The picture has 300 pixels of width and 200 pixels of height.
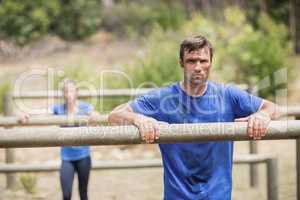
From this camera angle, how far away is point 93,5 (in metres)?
18.2

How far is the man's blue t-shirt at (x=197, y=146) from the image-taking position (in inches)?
98.5

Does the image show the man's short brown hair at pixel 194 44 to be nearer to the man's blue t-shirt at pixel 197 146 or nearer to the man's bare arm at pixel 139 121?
the man's blue t-shirt at pixel 197 146

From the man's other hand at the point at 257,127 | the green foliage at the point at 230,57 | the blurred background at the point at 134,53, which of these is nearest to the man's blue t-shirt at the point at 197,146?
the man's other hand at the point at 257,127

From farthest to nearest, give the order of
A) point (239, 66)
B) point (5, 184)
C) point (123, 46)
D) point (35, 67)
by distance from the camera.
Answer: point (123, 46) → point (35, 67) → point (239, 66) → point (5, 184)

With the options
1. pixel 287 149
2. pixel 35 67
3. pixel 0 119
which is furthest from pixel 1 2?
pixel 0 119

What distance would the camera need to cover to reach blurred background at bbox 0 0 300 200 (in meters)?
6.32

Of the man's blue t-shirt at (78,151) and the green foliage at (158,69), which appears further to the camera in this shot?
the green foliage at (158,69)

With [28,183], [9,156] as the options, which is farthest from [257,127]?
[9,156]

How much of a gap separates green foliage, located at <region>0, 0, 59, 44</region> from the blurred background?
31 mm

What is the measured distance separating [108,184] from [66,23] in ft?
41.3

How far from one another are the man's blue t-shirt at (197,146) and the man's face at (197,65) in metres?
0.08

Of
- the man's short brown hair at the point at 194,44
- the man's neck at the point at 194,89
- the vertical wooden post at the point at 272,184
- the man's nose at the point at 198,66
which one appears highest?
the man's short brown hair at the point at 194,44

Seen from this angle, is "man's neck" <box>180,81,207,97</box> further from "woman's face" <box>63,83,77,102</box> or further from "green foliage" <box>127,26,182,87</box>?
"green foliage" <box>127,26,182,87</box>

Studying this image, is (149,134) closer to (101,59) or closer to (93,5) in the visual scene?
(101,59)
